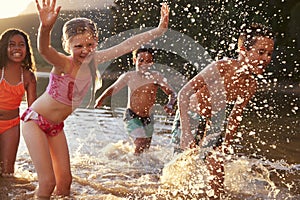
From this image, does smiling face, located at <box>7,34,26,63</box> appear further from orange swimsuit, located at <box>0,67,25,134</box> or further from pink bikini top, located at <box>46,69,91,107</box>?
pink bikini top, located at <box>46,69,91,107</box>

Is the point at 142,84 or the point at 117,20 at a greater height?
the point at 117,20

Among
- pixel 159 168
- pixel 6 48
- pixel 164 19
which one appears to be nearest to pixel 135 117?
pixel 159 168

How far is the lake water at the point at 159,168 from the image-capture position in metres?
4.37

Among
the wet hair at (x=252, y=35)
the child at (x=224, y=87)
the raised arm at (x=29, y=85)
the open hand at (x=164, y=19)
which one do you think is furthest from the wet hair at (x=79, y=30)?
the wet hair at (x=252, y=35)

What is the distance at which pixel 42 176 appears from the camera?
3.64 m

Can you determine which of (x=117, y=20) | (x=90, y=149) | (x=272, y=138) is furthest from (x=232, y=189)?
(x=117, y=20)

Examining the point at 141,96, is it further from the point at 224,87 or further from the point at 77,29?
the point at 77,29

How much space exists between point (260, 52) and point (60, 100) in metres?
1.76

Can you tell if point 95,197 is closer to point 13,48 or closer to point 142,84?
point 13,48

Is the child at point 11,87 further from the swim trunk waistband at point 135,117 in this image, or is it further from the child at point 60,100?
the swim trunk waistband at point 135,117

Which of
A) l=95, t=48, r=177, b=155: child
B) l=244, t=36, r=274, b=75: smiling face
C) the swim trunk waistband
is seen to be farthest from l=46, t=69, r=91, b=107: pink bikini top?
the swim trunk waistband

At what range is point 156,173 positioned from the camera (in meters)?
5.29

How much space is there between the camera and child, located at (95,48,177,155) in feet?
20.3

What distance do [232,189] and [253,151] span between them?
213cm
